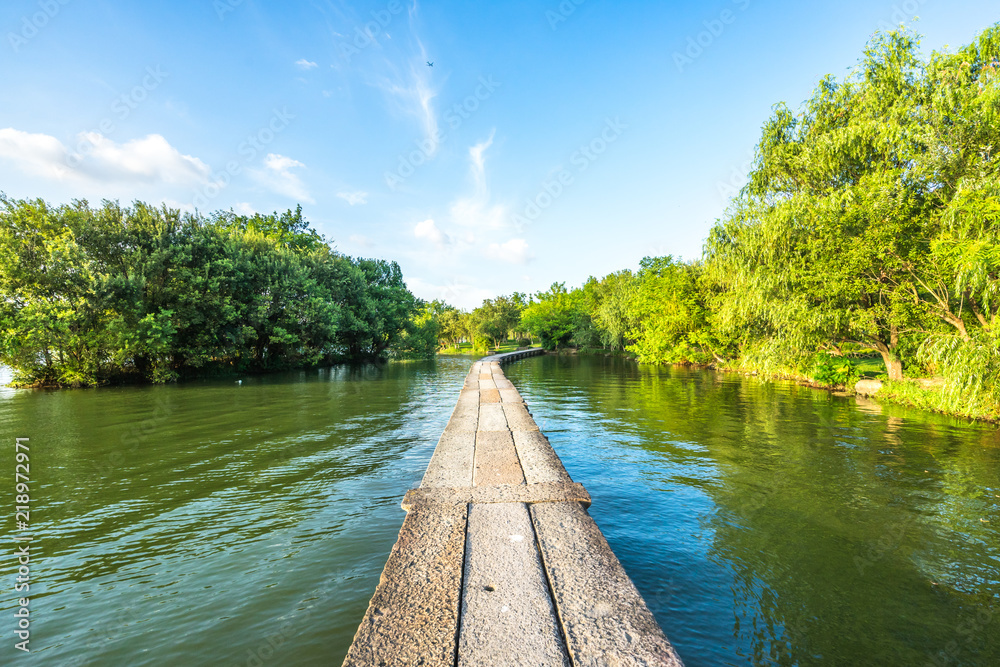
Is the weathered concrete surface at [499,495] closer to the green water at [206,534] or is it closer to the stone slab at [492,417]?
the green water at [206,534]

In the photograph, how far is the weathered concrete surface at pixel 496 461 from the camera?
5473 millimetres

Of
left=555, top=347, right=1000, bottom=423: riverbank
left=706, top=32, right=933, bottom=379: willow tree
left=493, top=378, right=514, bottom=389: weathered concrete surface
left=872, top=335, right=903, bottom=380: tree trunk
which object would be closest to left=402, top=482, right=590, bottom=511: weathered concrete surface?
left=493, top=378, right=514, bottom=389: weathered concrete surface

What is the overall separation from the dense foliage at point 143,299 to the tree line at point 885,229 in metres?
26.5

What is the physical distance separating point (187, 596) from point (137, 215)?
2572 cm

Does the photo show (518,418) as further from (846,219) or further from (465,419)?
(846,219)

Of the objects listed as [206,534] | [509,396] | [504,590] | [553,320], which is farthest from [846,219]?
[553,320]

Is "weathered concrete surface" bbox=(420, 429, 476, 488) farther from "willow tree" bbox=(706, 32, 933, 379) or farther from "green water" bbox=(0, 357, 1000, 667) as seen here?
"willow tree" bbox=(706, 32, 933, 379)

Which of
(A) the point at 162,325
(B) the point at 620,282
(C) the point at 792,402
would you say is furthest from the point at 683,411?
(B) the point at 620,282

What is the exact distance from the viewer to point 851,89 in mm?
16375

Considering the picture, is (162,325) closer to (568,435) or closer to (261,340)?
(261,340)

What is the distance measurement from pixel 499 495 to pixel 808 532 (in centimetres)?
390

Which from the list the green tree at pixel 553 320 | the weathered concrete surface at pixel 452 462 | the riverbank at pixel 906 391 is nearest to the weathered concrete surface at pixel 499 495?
the weathered concrete surface at pixel 452 462

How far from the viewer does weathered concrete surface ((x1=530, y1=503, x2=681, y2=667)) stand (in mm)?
2414

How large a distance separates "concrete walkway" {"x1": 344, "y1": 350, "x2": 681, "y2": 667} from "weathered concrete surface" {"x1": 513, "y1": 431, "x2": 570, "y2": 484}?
0.09 metres
